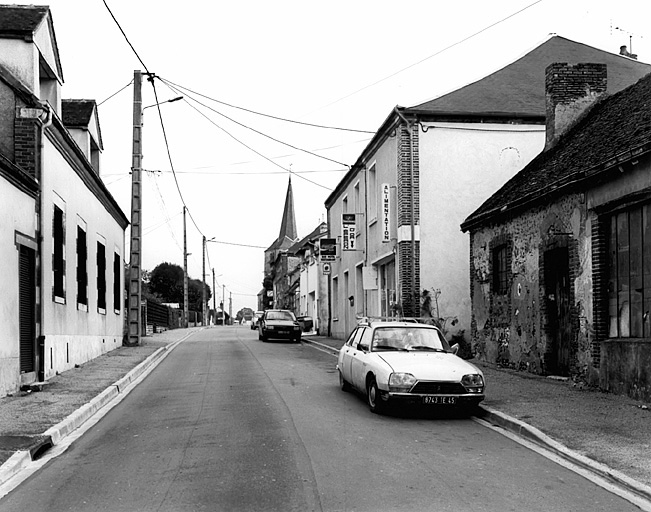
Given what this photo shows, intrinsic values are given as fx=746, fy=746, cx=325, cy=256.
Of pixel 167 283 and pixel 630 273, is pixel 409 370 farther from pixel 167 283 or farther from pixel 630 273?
pixel 167 283

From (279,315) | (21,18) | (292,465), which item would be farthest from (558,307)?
(279,315)

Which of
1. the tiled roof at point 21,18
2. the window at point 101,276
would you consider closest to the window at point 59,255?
the tiled roof at point 21,18

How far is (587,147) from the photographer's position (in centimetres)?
1504

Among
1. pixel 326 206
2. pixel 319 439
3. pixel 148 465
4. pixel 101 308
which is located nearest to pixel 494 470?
pixel 319 439

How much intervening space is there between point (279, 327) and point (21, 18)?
19.3m

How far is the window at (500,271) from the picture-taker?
17766 mm

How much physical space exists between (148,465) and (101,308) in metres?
16.3

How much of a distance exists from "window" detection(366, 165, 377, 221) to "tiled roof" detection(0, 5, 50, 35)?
538 inches

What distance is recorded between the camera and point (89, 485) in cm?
699

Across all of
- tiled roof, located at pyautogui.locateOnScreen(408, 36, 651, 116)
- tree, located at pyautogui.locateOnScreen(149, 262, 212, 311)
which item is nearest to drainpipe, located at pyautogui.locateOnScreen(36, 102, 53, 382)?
tiled roof, located at pyautogui.locateOnScreen(408, 36, 651, 116)

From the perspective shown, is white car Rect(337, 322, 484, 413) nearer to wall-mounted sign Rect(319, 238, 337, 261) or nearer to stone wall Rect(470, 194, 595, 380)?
stone wall Rect(470, 194, 595, 380)

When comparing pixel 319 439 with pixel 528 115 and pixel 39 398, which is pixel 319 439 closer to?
pixel 39 398

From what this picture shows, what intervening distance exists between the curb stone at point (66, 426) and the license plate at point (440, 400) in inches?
194

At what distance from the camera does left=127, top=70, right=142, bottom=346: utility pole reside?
86.4 ft
